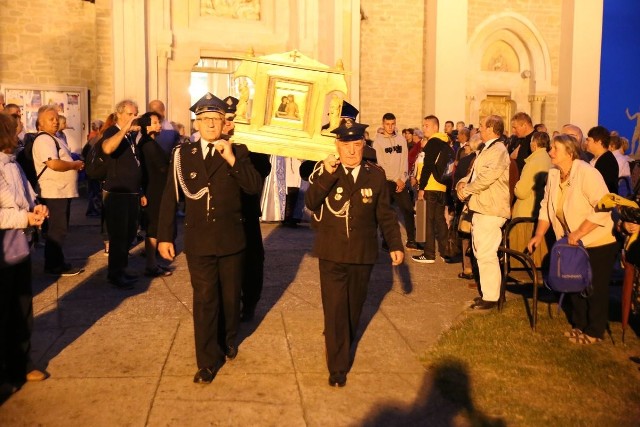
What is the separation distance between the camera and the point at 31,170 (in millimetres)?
7539

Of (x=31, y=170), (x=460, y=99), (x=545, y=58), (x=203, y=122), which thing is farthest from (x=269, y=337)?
(x=545, y=58)

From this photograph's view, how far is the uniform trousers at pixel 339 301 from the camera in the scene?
4504mm

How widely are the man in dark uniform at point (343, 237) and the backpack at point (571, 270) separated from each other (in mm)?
1666

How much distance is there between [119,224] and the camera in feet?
23.0

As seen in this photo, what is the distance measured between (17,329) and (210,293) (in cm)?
132

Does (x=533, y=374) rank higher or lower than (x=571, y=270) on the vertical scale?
lower

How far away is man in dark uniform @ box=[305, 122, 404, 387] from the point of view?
4.48m

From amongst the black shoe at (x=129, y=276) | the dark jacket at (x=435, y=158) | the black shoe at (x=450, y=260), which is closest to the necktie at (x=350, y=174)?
the black shoe at (x=129, y=276)

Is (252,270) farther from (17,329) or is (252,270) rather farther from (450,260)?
(450,260)

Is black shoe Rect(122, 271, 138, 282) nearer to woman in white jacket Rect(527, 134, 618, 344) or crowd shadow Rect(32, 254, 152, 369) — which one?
crowd shadow Rect(32, 254, 152, 369)

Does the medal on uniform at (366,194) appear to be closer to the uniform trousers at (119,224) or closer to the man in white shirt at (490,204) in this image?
the man in white shirt at (490,204)

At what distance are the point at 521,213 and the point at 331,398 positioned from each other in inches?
146

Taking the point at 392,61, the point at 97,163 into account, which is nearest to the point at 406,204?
the point at 97,163

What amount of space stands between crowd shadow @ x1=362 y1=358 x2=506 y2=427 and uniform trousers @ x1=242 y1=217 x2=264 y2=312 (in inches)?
73.9
